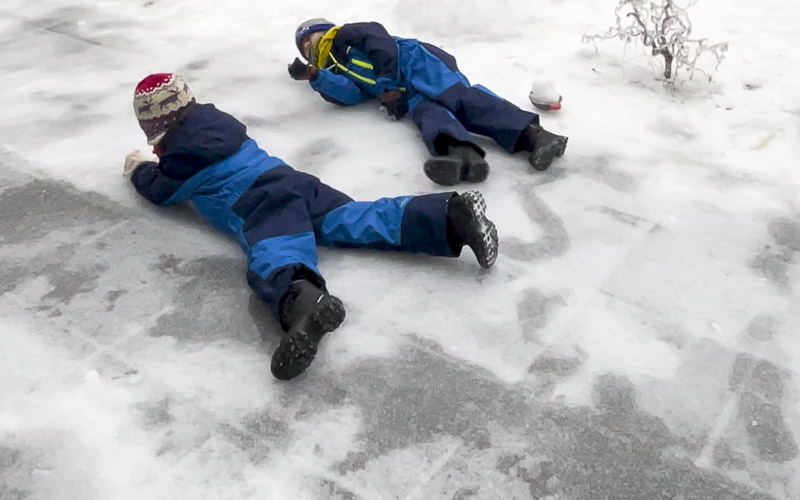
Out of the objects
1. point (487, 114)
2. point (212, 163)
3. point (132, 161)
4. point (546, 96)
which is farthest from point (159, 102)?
point (546, 96)

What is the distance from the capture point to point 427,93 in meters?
3.69

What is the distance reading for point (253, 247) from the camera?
2.60 metres

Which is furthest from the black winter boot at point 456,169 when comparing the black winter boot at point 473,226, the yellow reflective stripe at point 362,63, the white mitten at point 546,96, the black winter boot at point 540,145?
the yellow reflective stripe at point 362,63

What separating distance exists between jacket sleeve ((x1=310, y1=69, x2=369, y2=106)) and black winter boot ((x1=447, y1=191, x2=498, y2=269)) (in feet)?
4.89

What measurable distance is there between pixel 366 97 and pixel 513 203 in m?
1.25

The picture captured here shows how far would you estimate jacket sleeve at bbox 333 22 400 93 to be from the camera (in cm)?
375

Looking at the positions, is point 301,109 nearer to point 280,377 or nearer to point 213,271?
point 213,271

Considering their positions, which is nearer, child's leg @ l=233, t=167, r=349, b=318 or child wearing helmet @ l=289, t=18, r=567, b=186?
child's leg @ l=233, t=167, r=349, b=318

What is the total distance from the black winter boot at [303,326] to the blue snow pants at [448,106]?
130cm

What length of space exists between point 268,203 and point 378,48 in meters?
1.35

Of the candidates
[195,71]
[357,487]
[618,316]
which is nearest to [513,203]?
[618,316]

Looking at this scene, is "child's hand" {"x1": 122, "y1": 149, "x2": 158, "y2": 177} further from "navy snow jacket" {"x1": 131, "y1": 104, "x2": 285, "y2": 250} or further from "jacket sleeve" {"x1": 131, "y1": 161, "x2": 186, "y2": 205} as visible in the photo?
"navy snow jacket" {"x1": 131, "y1": 104, "x2": 285, "y2": 250}

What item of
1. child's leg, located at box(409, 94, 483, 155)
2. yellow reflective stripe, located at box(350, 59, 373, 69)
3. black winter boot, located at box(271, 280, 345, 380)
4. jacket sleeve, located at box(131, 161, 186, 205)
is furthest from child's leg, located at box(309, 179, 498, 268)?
yellow reflective stripe, located at box(350, 59, 373, 69)

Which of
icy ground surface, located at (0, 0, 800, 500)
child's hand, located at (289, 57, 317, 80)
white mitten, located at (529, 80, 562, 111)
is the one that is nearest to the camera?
icy ground surface, located at (0, 0, 800, 500)
